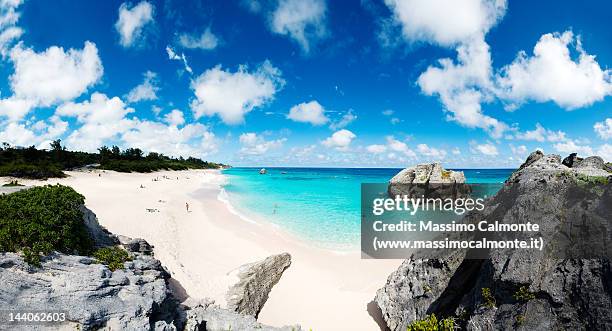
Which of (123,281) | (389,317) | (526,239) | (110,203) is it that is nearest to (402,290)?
(389,317)

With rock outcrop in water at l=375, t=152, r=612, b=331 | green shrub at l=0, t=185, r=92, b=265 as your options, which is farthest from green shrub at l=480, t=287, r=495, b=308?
green shrub at l=0, t=185, r=92, b=265

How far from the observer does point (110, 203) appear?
30.0 metres

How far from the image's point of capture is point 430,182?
4131 cm

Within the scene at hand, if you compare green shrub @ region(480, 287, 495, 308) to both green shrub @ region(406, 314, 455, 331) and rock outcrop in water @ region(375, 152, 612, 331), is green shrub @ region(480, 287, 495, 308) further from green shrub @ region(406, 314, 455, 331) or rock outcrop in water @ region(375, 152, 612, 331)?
green shrub @ region(406, 314, 455, 331)

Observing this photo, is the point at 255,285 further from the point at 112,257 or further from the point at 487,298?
Answer: the point at 487,298

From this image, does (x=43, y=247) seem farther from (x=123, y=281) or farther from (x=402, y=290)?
(x=402, y=290)

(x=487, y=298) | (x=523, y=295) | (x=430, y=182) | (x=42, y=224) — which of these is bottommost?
(x=487, y=298)

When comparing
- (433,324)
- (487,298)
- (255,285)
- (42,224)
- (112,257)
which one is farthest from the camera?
(255,285)

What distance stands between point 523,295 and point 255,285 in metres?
9.67

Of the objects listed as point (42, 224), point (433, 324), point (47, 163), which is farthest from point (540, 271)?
point (47, 163)

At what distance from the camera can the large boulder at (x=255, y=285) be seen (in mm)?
11508

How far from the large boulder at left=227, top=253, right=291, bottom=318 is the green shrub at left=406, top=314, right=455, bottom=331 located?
5990 millimetres

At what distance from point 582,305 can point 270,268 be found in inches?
459

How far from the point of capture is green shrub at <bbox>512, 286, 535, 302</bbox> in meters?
6.63
